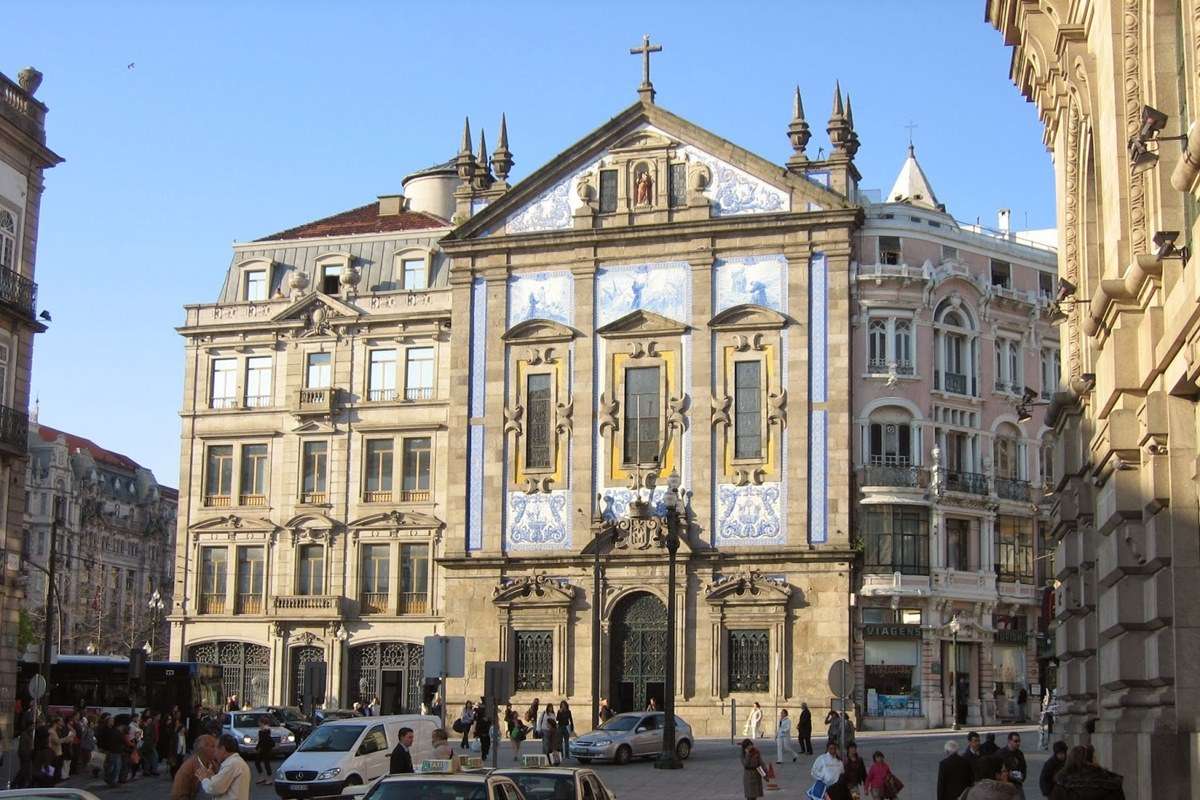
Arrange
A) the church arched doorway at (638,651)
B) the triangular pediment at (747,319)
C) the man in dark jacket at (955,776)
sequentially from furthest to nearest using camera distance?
the triangular pediment at (747,319) → the church arched doorway at (638,651) → the man in dark jacket at (955,776)

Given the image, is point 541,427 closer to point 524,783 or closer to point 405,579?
point 405,579

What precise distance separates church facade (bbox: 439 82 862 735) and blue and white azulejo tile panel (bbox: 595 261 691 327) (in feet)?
0.25

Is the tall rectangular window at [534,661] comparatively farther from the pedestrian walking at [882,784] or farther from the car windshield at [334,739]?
the pedestrian walking at [882,784]

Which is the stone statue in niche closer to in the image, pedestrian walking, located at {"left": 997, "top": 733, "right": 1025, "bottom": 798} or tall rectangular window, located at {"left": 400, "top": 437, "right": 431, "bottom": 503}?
tall rectangular window, located at {"left": 400, "top": 437, "right": 431, "bottom": 503}

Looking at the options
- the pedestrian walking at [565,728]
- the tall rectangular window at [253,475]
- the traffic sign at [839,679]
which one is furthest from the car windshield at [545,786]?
the tall rectangular window at [253,475]

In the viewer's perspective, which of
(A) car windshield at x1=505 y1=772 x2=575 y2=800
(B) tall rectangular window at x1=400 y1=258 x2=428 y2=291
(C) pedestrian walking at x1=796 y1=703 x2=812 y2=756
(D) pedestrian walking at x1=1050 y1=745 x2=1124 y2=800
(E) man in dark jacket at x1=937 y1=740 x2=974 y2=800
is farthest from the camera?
(B) tall rectangular window at x1=400 y1=258 x2=428 y2=291

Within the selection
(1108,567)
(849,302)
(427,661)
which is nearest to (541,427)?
(849,302)

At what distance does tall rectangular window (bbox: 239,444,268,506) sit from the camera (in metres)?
64.9

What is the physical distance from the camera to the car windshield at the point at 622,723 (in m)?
42.8

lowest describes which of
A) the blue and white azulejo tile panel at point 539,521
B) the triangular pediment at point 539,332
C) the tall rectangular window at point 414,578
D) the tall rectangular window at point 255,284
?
the tall rectangular window at point 414,578

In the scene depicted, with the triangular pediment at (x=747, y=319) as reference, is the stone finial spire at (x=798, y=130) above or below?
above

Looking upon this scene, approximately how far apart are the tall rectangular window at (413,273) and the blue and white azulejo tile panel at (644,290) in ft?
34.1

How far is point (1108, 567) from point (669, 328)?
36090 millimetres

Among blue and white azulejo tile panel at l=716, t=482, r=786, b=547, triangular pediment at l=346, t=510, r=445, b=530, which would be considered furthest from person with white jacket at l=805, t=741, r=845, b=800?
triangular pediment at l=346, t=510, r=445, b=530
